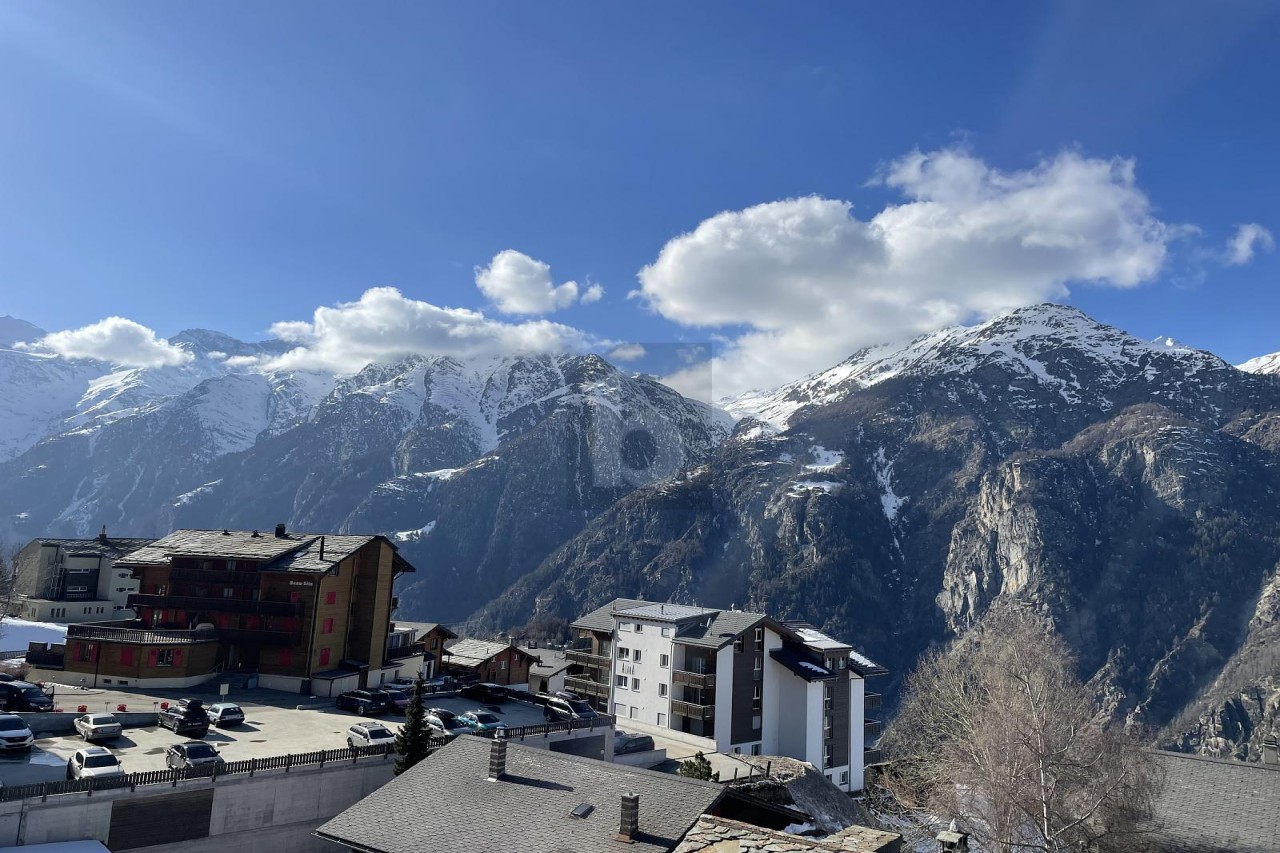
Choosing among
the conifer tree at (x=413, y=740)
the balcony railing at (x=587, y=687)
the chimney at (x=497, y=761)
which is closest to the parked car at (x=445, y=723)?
the conifer tree at (x=413, y=740)

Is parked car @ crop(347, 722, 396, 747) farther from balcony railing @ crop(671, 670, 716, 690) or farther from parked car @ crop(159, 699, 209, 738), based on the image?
balcony railing @ crop(671, 670, 716, 690)

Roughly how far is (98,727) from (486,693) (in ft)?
76.6

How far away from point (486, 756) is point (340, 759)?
38.7ft

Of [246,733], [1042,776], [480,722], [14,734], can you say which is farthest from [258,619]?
[1042,776]

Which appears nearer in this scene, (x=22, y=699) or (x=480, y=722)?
(x=22, y=699)

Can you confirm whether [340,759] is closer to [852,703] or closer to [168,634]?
[168,634]

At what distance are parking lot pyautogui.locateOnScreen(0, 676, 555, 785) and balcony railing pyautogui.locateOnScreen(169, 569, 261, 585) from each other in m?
9.06

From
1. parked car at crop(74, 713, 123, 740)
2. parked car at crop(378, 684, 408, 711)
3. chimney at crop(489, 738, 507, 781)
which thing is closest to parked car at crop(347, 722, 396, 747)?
parked car at crop(378, 684, 408, 711)

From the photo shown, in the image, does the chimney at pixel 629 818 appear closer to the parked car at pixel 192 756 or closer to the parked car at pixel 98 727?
the parked car at pixel 192 756

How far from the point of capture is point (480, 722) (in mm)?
44500

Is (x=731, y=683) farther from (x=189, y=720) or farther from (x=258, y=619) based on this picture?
(x=189, y=720)

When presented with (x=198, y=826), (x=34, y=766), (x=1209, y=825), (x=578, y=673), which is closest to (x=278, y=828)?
(x=198, y=826)

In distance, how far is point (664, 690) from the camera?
72.6m

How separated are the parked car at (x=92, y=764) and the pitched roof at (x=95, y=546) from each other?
55.3 m
